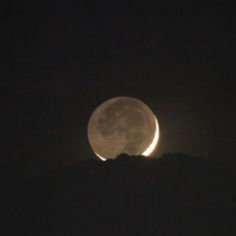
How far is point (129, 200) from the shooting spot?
20375 millimetres

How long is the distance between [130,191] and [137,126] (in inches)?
102

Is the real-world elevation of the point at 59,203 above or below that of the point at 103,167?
below

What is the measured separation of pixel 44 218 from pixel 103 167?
9.82 ft

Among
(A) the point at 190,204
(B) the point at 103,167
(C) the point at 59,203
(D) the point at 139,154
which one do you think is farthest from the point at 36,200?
(A) the point at 190,204

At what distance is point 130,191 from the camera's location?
20625 millimetres

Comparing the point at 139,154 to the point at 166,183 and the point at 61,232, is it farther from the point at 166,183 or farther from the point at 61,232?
the point at 61,232

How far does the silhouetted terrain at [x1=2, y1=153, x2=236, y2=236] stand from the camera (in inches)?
771

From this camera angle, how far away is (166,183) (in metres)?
21.2

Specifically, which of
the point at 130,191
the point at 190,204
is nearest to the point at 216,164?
the point at 190,204

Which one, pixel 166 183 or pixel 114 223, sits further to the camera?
pixel 166 183

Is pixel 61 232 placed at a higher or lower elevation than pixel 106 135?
lower

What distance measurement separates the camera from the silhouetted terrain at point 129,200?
1959cm

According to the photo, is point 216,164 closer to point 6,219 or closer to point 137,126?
point 137,126

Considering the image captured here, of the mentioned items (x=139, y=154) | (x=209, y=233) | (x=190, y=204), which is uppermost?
(x=139, y=154)
